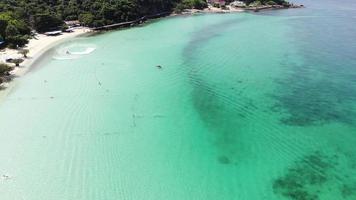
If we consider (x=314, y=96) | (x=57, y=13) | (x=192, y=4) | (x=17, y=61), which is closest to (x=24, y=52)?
(x=17, y=61)

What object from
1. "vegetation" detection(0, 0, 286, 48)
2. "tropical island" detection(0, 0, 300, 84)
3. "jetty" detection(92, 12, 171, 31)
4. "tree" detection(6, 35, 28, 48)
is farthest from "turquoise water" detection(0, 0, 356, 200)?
"jetty" detection(92, 12, 171, 31)

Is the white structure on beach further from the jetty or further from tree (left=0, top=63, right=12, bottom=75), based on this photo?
tree (left=0, top=63, right=12, bottom=75)

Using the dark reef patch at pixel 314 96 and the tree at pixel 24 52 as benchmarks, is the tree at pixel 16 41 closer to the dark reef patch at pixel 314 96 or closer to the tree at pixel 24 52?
the tree at pixel 24 52

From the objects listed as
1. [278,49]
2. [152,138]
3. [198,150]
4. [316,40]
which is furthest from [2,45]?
[316,40]

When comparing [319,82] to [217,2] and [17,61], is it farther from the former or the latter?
[217,2]

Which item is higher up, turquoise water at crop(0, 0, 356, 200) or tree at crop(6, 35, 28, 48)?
tree at crop(6, 35, 28, 48)

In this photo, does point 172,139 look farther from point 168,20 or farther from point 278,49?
point 168,20
